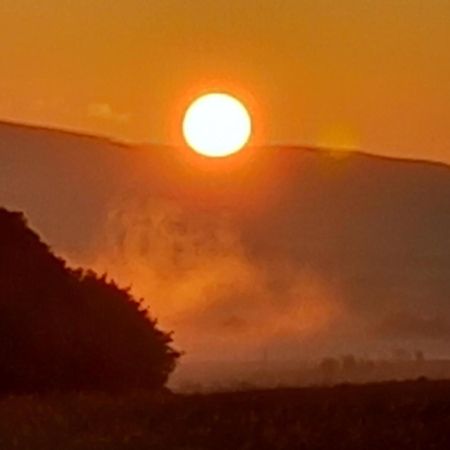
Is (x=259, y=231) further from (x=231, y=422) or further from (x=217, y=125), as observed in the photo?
(x=231, y=422)

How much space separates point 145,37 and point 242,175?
0.21m

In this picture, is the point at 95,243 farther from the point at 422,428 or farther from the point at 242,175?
the point at 422,428

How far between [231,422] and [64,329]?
10.3 inches

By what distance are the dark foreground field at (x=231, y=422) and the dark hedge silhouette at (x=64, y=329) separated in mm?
65

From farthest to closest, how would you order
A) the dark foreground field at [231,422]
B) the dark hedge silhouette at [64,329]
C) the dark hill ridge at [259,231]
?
the dark hill ridge at [259,231]
the dark hedge silhouette at [64,329]
the dark foreground field at [231,422]

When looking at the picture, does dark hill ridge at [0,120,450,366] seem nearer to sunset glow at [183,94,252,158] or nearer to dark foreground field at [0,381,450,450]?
sunset glow at [183,94,252,158]

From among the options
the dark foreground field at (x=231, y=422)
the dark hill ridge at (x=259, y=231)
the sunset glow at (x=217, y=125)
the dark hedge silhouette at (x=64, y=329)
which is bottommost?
the dark foreground field at (x=231, y=422)

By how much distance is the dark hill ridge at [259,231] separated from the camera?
2057 mm

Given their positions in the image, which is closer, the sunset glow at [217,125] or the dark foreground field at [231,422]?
the dark foreground field at [231,422]

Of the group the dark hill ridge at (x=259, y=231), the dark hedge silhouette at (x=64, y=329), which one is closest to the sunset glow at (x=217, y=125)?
the dark hill ridge at (x=259, y=231)

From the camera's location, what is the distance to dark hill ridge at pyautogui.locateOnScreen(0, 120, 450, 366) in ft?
6.75

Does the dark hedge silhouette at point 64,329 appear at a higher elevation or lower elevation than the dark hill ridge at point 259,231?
lower

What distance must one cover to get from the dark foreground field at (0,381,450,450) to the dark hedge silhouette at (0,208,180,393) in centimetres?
6

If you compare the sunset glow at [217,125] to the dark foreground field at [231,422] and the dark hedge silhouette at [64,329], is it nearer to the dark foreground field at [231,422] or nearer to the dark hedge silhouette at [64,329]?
the dark hedge silhouette at [64,329]
